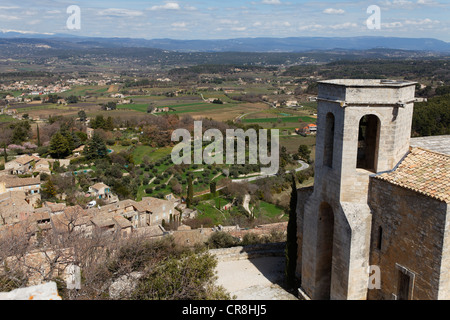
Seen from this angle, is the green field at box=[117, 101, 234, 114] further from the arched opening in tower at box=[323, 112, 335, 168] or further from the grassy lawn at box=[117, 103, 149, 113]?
the arched opening in tower at box=[323, 112, 335, 168]

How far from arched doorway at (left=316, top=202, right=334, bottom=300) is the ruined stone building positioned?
0.16 feet

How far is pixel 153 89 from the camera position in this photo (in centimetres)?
11700

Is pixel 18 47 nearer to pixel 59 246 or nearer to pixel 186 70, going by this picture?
pixel 186 70

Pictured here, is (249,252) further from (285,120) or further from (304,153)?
(285,120)

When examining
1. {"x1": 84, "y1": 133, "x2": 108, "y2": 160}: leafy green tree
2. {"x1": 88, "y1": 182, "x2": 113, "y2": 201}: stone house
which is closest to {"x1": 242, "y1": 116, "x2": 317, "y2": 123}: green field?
{"x1": 84, "y1": 133, "x2": 108, "y2": 160}: leafy green tree

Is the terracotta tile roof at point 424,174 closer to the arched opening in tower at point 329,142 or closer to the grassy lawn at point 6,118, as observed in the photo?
the arched opening in tower at point 329,142

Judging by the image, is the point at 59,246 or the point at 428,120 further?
the point at 428,120

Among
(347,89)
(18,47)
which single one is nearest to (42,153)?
(347,89)

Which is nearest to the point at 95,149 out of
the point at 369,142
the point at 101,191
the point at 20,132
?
the point at 20,132

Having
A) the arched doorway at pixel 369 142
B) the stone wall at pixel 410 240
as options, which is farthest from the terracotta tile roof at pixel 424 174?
the arched doorway at pixel 369 142

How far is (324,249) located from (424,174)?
377 centimetres

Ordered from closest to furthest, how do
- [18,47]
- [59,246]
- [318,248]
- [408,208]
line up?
[408,208] < [318,248] < [59,246] < [18,47]

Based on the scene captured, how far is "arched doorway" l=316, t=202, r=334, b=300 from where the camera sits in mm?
11477

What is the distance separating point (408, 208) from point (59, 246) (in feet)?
37.9
